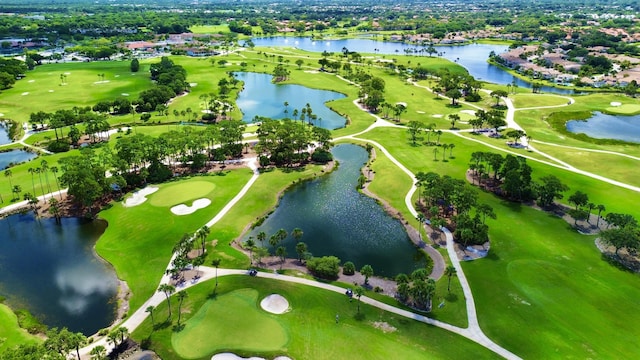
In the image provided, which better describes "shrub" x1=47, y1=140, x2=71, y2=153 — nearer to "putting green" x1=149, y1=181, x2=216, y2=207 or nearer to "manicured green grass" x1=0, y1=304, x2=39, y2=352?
"putting green" x1=149, y1=181, x2=216, y2=207

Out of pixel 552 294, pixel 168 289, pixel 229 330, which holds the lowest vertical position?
pixel 552 294

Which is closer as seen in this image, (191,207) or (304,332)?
(304,332)

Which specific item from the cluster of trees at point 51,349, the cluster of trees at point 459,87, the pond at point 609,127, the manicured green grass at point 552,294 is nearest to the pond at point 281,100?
the cluster of trees at point 459,87

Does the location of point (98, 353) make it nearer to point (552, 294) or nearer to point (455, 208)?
point (552, 294)

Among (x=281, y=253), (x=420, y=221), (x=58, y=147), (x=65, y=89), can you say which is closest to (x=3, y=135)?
(x=58, y=147)

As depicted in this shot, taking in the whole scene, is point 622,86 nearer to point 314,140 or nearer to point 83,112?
point 314,140

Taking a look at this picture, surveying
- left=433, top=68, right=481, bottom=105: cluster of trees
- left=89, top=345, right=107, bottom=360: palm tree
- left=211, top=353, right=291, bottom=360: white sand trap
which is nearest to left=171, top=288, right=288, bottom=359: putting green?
left=211, top=353, right=291, bottom=360: white sand trap
